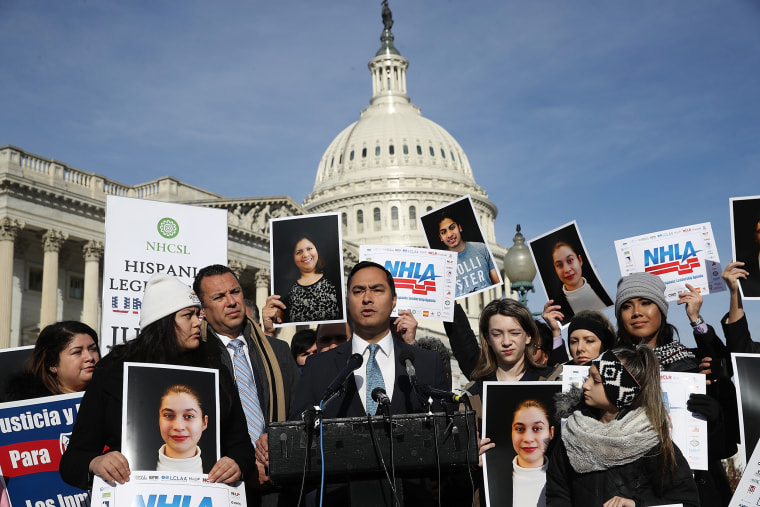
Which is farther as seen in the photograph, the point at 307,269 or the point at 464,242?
the point at 464,242

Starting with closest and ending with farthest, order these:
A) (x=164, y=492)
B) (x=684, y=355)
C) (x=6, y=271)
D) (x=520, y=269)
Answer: (x=164, y=492)
(x=684, y=355)
(x=520, y=269)
(x=6, y=271)

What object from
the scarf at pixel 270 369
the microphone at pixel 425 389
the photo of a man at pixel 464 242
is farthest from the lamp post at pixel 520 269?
the microphone at pixel 425 389

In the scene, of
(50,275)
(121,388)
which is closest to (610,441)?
(121,388)

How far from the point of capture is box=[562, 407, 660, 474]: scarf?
4727mm

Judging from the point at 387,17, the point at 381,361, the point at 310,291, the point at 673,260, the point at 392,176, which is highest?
the point at 387,17

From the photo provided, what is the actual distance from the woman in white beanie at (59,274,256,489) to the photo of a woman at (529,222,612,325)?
4.13 meters

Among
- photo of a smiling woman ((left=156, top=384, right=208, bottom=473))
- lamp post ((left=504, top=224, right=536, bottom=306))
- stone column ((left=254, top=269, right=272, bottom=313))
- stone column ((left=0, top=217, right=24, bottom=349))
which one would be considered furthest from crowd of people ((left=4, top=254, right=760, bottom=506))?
stone column ((left=254, top=269, right=272, bottom=313))

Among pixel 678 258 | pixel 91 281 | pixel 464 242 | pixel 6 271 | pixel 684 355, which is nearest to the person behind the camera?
pixel 684 355

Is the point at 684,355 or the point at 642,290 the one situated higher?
the point at 642,290

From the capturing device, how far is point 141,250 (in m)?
8.26

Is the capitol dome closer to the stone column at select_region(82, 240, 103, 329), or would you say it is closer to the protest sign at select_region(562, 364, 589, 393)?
the stone column at select_region(82, 240, 103, 329)

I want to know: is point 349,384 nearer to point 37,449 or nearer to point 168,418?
point 168,418

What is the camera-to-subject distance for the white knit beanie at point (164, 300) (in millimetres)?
5316

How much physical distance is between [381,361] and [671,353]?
204 centimetres
